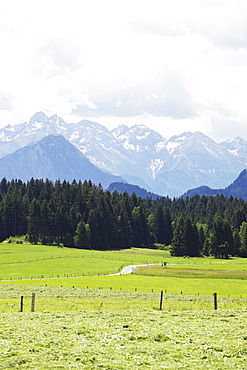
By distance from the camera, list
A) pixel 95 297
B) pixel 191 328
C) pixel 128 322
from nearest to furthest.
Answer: pixel 191 328, pixel 128 322, pixel 95 297

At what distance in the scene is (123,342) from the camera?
67.6 feet

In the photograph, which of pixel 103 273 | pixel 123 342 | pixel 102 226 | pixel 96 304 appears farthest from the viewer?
pixel 102 226

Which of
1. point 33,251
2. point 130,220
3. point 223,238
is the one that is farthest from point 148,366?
point 130,220

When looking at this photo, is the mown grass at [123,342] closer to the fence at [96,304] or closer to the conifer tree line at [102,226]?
the fence at [96,304]

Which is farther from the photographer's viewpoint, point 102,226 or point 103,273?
point 102,226

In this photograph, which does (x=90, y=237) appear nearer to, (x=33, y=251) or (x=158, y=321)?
(x=33, y=251)

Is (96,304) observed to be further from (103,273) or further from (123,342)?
(103,273)

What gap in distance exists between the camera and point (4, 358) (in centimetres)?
1709

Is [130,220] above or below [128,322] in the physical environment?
above

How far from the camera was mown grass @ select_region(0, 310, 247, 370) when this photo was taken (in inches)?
669

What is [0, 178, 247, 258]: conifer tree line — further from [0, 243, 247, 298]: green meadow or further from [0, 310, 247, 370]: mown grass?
[0, 310, 247, 370]: mown grass

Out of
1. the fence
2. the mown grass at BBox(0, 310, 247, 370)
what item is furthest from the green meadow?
the mown grass at BBox(0, 310, 247, 370)

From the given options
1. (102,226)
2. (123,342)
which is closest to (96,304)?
(123,342)

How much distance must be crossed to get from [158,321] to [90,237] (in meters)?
143
